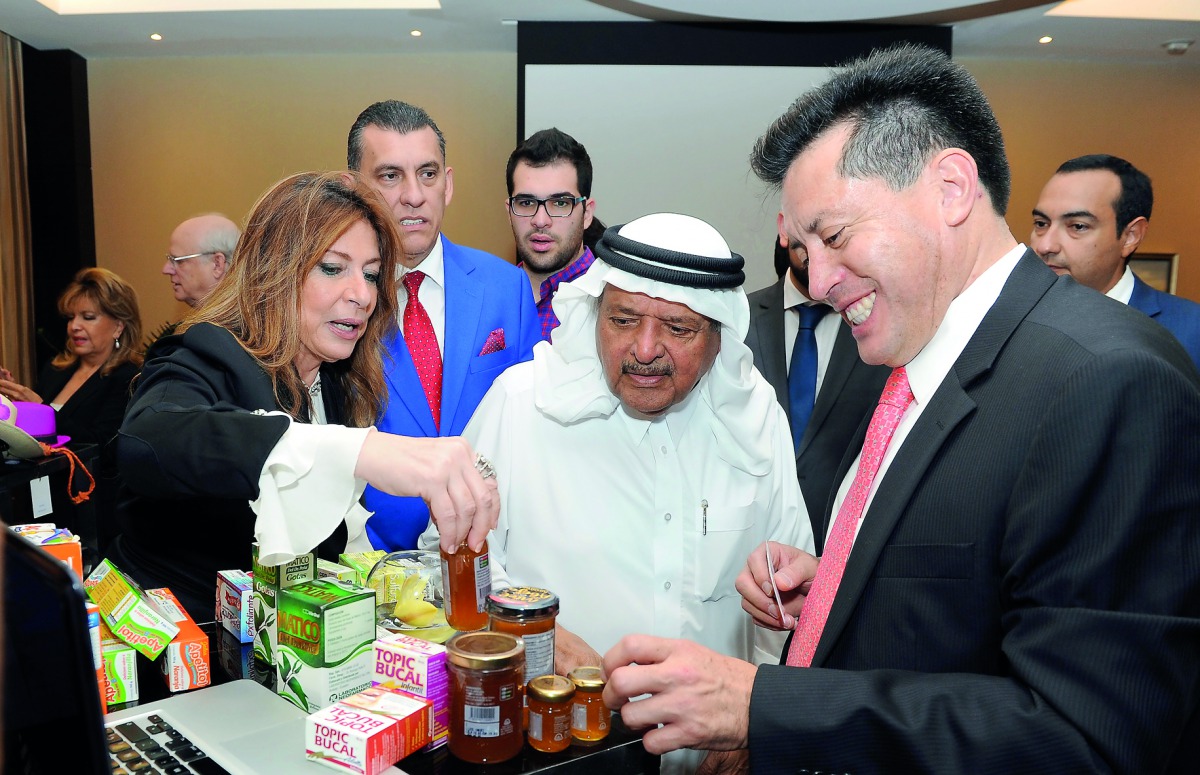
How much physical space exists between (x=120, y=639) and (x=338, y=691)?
367 millimetres

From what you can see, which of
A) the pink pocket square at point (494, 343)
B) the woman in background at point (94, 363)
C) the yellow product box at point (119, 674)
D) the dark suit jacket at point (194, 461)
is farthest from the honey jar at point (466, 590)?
the woman in background at point (94, 363)

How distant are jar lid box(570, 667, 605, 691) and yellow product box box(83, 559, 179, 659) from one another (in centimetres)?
64

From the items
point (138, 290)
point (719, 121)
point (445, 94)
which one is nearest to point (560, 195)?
point (719, 121)

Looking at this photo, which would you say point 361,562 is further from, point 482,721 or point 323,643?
point 482,721

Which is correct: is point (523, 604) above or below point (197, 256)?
below

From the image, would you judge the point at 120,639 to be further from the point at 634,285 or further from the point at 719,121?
the point at 719,121

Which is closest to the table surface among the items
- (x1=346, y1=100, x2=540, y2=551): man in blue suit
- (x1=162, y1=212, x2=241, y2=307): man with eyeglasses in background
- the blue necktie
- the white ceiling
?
(x1=346, y1=100, x2=540, y2=551): man in blue suit

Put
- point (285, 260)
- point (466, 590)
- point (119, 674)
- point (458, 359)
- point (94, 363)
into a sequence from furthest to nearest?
point (94, 363) < point (458, 359) < point (285, 260) < point (466, 590) < point (119, 674)

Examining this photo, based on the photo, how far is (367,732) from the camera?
3.52 feet

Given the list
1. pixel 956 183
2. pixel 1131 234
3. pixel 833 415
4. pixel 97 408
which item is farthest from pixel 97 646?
pixel 1131 234

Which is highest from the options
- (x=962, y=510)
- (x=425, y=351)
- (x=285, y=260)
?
(x=285, y=260)

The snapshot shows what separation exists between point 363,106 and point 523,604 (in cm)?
684

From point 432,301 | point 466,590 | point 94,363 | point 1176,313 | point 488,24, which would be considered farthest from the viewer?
point 488,24

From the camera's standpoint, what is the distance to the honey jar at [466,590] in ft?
4.61
